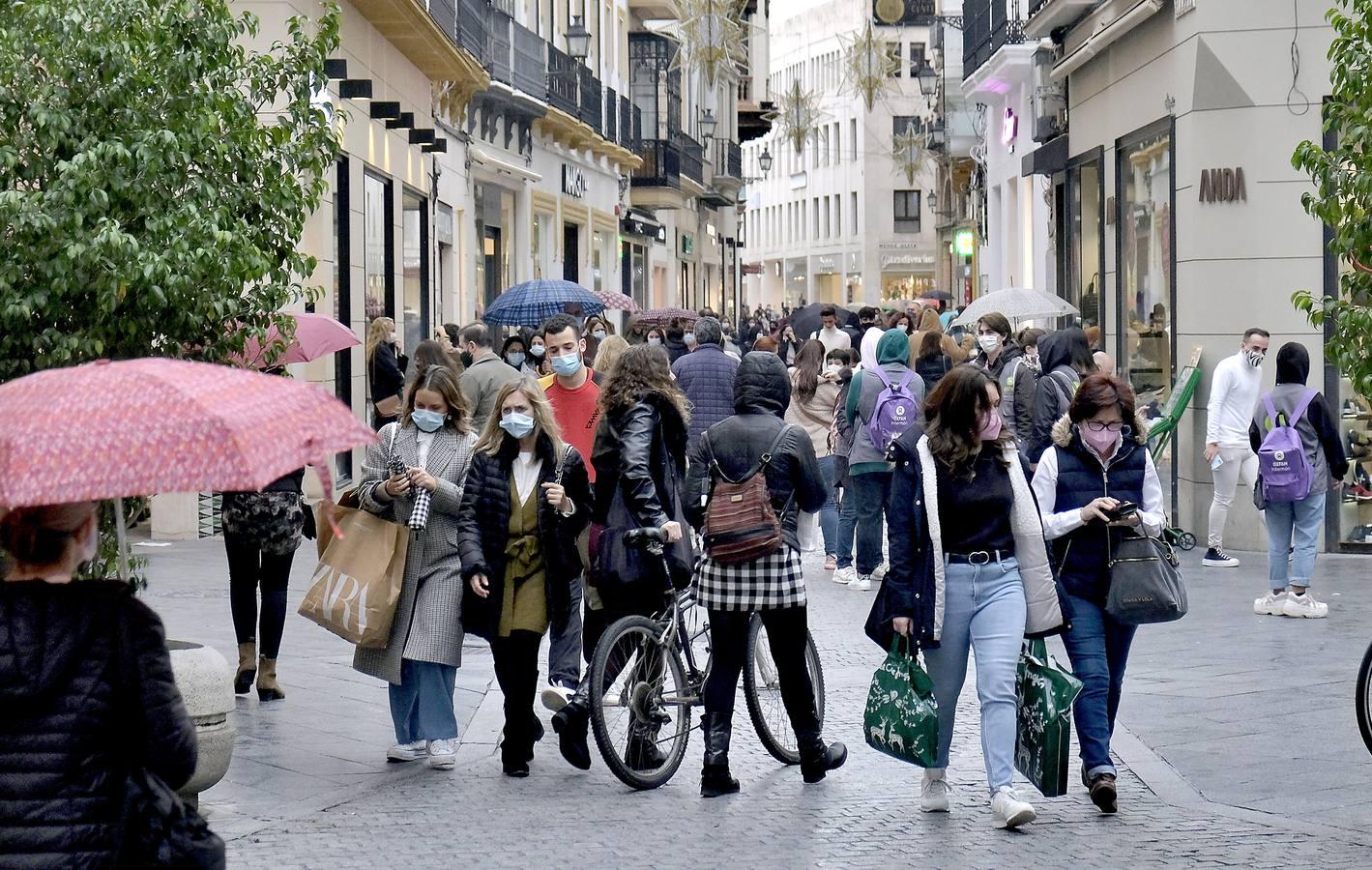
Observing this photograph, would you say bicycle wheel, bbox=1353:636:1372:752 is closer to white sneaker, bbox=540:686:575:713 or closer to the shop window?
white sneaker, bbox=540:686:575:713

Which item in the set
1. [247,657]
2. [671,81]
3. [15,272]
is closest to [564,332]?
[247,657]

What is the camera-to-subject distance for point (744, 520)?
316 inches

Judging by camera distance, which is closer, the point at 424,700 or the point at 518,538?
the point at 518,538

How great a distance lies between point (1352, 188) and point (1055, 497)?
6.40ft

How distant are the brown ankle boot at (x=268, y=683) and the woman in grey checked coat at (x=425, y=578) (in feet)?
4.57

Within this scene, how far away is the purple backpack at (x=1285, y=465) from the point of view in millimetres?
12586

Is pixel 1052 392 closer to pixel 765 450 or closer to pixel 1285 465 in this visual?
pixel 1285 465

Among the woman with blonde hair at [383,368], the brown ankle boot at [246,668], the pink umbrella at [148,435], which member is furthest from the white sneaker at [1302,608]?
the pink umbrella at [148,435]

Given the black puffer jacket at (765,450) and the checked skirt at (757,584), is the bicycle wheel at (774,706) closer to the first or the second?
the checked skirt at (757,584)

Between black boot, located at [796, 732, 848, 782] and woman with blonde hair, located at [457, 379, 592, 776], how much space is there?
1.17 meters

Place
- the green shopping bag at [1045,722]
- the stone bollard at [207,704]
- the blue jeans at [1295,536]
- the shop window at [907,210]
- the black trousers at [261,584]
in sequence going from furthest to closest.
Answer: the shop window at [907,210] → the blue jeans at [1295,536] → the black trousers at [261,584] → the green shopping bag at [1045,722] → the stone bollard at [207,704]

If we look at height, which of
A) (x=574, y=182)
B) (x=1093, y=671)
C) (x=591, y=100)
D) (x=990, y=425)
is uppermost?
(x=591, y=100)

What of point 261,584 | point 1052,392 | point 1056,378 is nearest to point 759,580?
point 261,584

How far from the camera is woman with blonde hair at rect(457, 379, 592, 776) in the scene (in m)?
8.34
